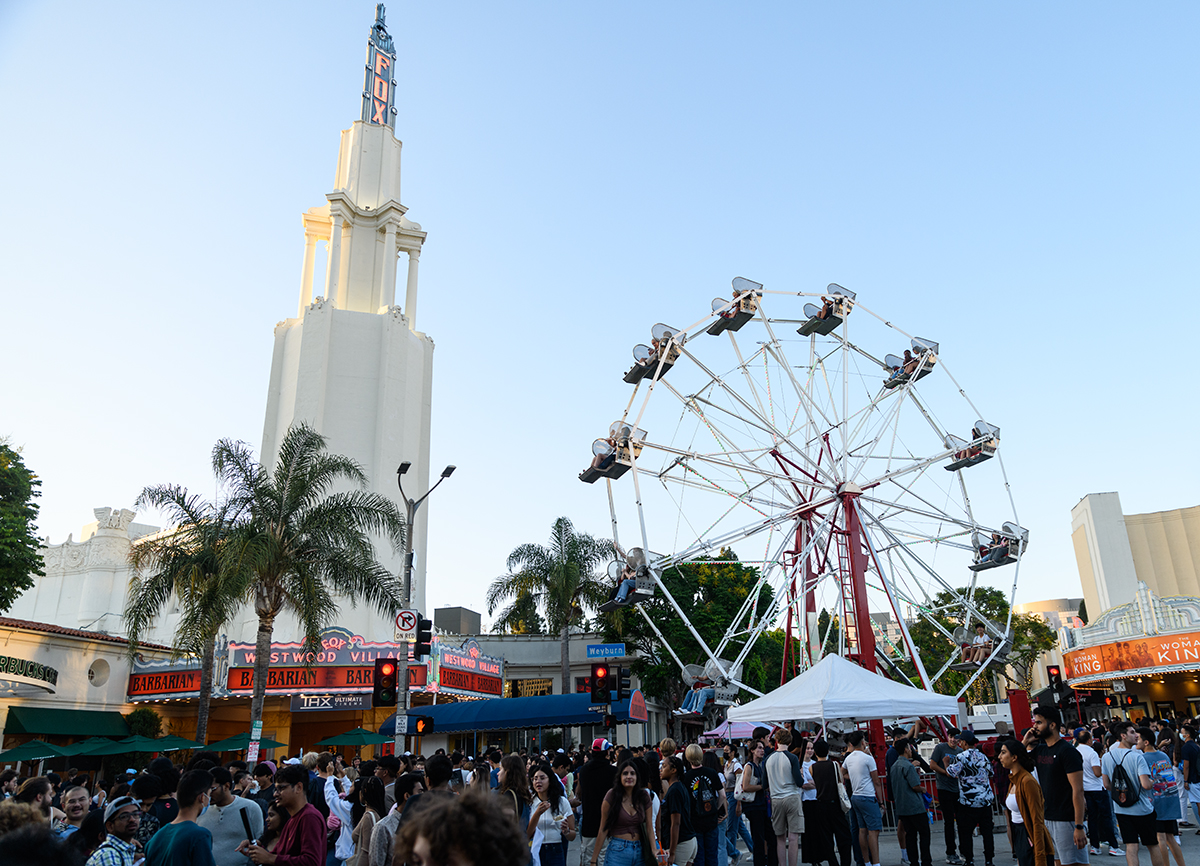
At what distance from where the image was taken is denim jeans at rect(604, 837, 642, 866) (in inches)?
300

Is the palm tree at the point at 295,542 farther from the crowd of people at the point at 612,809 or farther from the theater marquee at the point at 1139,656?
the theater marquee at the point at 1139,656

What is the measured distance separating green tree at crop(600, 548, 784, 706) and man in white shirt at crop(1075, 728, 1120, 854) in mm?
33149

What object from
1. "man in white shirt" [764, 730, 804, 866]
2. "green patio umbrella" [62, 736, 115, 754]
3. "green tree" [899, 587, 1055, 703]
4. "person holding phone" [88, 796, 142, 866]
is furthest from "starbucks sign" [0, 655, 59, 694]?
"green tree" [899, 587, 1055, 703]

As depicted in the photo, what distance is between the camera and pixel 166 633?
57.7 meters

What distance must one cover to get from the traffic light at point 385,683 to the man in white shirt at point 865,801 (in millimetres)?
9316

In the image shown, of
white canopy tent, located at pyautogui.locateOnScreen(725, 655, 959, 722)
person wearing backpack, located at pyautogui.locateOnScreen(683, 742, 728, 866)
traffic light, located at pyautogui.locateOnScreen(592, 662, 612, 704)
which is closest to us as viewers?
person wearing backpack, located at pyautogui.locateOnScreen(683, 742, 728, 866)

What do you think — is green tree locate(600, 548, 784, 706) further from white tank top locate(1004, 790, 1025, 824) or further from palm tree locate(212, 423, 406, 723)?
white tank top locate(1004, 790, 1025, 824)

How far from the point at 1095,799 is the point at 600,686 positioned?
32.1ft

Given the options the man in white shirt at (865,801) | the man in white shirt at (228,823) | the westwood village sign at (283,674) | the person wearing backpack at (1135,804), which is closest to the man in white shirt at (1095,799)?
the person wearing backpack at (1135,804)

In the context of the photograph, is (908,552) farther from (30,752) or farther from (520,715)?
(30,752)

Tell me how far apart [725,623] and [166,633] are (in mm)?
37059

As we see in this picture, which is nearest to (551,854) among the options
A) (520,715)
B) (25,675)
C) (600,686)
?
(600,686)

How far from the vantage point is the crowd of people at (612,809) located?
4.27m

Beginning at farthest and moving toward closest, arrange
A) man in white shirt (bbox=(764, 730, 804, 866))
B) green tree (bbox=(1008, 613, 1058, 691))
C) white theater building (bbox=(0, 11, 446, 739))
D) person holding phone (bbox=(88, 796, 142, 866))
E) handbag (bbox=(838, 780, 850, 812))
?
1. green tree (bbox=(1008, 613, 1058, 691))
2. white theater building (bbox=(0, 11, 446, 739))
3. handbag (bbox=(838, 780, 850, 812))
4. man in white shirt (bbox=(764, 730, 804, 866))
5. person holding phone (bbox=(88, 796, 142, 866))
